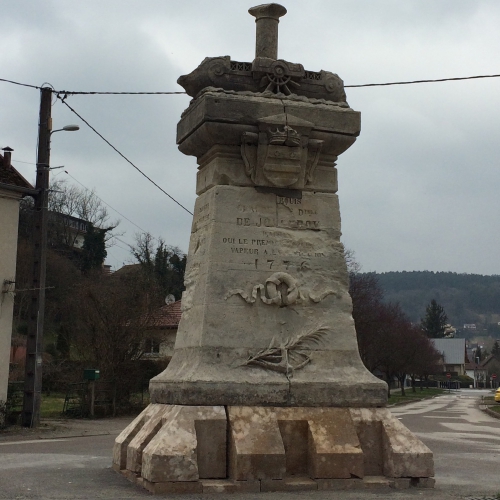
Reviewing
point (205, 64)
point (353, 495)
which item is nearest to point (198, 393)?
point (353, 495)

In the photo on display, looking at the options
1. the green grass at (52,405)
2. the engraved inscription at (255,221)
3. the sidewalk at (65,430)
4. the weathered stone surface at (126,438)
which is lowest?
the sidewalk at (65,430)

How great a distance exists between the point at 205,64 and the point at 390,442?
4635mm

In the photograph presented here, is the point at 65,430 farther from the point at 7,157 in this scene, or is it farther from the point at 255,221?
the point at 255,221

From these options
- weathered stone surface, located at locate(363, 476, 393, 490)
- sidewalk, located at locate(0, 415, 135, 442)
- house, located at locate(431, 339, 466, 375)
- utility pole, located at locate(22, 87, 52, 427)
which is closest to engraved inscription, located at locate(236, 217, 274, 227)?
weathered stone surface, located at locate(363, 476, 393, 490)

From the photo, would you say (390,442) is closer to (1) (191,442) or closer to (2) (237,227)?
(1) (191,442)

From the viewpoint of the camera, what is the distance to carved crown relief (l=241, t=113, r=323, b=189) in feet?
29.8

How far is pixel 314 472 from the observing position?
8.12 metres

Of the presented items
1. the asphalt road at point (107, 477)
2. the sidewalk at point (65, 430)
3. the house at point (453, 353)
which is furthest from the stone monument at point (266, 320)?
the house at point (453, 353)

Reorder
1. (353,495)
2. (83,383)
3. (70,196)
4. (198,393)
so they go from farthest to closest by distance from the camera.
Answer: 1. (70,196)
2. (83,383)
3. (198,393)
4. (353,495)

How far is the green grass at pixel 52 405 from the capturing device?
2800cm

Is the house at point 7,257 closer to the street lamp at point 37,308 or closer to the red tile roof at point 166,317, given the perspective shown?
the street lamp at point 37,308

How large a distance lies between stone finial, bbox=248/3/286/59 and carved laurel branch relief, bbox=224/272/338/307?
2.76m

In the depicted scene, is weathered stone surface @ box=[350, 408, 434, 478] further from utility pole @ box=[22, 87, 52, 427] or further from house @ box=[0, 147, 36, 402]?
house @ box=[0, 147, 36, 402]

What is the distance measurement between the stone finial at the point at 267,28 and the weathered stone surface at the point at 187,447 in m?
Result: 4.32
